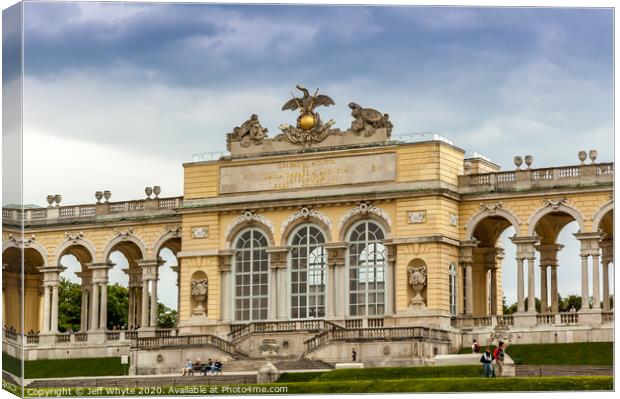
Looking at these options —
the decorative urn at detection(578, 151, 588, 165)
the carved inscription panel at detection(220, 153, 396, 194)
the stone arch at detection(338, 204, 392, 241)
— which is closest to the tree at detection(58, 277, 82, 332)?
the carved inscription panel at detection(220, 153, 396, 194)

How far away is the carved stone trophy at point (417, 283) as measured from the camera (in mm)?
61562

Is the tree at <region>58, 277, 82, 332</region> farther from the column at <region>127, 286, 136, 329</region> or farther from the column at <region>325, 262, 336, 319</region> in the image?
the column at <region>325, 262, 336, 319</region>

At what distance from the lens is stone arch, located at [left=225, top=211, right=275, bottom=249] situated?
64562mm

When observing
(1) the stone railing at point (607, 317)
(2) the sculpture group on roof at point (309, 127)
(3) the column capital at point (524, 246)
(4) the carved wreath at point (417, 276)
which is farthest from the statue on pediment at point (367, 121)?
(1) the stone railing at point (607, 317)

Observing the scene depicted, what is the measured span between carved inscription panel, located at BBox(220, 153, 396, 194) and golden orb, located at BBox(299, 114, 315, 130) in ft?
4.23

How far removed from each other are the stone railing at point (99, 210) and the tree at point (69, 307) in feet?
49.9

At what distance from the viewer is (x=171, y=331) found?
2613 inches

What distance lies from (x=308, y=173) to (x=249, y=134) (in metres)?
3.14

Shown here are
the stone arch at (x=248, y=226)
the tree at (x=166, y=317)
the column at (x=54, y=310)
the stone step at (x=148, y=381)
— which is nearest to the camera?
the stone step at (x=148, y=381)

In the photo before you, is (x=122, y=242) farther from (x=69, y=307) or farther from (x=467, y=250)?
(x=69, y=307)

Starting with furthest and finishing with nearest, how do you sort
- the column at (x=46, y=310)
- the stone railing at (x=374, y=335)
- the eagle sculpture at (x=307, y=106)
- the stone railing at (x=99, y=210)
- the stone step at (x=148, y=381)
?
the column at (x=46, y=310) < the stone railing at (x=99, y=210) < the eagle sculpture at (x=307, y=106) < the stone railing at (x=374, y=335) < the stone step at (x=148, y=381)

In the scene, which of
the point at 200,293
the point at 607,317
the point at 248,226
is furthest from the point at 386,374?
the point at 200,293

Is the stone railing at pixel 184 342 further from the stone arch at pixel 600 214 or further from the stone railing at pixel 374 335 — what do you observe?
the stone arch at pixel 600 214

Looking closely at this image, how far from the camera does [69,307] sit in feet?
289
